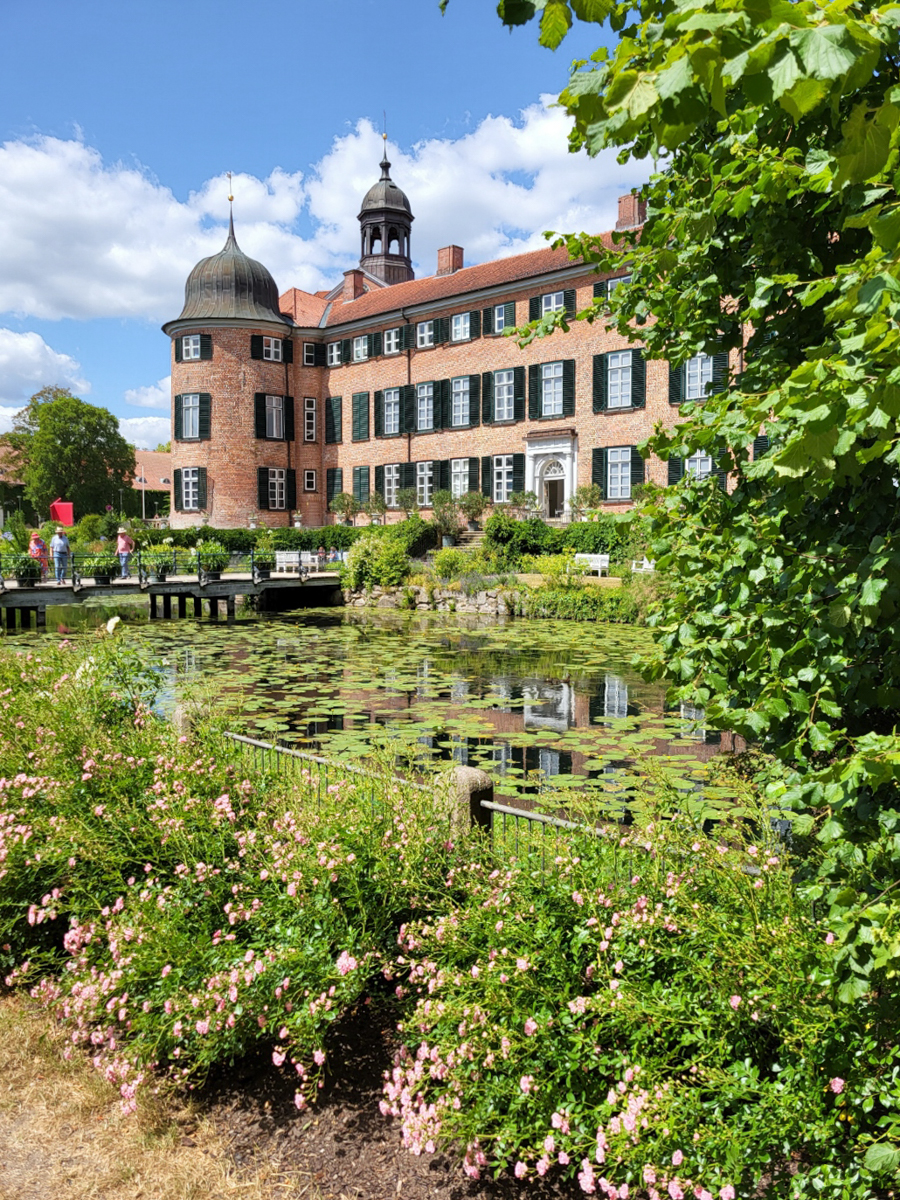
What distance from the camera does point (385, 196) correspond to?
42875 millimetres

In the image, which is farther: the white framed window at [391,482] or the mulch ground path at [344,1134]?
the white framed window at [391,482]

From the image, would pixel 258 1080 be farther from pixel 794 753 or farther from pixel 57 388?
pixel 57 388

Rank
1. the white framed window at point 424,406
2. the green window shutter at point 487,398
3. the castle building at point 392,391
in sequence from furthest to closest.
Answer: the white framed window at point 424,406 < the green window shutter at point 487,398 < the castle building at point 392,391

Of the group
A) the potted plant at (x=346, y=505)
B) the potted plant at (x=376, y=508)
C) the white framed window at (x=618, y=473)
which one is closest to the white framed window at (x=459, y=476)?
the potted plant at (x=376, y=508)

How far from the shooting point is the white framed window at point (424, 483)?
34688 millimetres

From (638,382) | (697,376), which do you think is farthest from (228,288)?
(697,376)

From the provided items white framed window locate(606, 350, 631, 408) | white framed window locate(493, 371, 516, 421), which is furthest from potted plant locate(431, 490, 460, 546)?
white framed window locate(606, 350, 631, 408)

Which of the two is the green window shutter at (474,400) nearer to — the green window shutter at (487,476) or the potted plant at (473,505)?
the green window shutter at (487,476)

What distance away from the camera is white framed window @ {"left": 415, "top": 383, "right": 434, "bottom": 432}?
3488 cm

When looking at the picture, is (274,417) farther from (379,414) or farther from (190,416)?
(379,414)

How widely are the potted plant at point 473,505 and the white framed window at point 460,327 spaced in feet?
Answer: 22.6

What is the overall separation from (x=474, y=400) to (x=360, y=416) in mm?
6521

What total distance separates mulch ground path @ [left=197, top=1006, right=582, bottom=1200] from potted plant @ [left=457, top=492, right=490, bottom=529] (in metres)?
28.0

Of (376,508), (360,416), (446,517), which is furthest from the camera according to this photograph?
(360,416)
